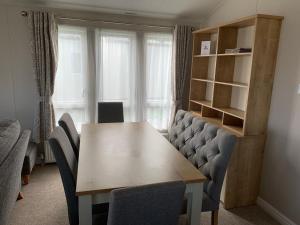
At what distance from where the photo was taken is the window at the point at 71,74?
10.6ft

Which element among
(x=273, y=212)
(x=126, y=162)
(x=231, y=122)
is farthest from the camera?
(x=231, y=122)

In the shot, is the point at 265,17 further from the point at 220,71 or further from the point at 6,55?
the point at 6,55

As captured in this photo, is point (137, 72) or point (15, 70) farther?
point (137, 72)

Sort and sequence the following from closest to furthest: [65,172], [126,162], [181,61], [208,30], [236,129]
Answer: [65,172] < [126,162] < [236,129] < [208,30] < [181,61]

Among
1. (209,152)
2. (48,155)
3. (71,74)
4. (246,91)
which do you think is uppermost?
(71,74)

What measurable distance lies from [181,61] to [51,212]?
2.65 metres

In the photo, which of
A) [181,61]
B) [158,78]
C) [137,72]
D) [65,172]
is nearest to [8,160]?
[65,172]

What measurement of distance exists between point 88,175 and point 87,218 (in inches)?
9.8

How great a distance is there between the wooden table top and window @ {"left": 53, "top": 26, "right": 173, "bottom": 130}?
3.88 feet

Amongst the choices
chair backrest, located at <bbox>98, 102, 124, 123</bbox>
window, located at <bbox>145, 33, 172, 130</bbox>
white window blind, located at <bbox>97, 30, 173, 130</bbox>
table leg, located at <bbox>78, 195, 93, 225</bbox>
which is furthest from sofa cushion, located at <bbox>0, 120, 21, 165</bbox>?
window, located at <bbox>145, 33, 172, 130</bbox>

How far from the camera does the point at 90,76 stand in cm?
338

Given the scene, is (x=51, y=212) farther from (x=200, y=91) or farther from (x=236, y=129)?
(x=200, y=91)

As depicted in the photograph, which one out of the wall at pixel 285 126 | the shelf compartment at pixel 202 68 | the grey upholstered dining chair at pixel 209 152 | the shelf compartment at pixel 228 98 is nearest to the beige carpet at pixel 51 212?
the wall at pixel 285 126

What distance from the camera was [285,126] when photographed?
7.36 ft
